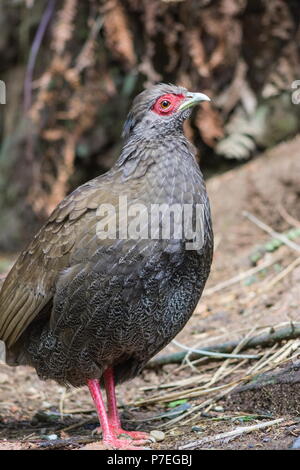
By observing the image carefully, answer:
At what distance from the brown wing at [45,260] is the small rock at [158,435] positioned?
110 cm

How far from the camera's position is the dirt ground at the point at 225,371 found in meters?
4.46

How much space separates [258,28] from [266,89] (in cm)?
73

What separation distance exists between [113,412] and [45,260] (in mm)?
1174

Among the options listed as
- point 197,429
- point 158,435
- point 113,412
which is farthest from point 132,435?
point 197,429

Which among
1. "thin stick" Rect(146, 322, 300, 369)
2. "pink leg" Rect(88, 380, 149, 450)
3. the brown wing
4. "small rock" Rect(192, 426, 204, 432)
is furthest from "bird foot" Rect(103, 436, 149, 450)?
"thin stick" Rect(146, 322, 300, 369)

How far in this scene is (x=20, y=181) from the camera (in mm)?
9500

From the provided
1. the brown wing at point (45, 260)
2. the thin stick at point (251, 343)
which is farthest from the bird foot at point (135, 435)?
the thin stick at point (251, 343)

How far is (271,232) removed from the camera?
24.4 ft

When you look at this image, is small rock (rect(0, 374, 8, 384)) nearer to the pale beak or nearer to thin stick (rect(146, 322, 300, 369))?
thin stick (rect(146, 322, 300, 369))

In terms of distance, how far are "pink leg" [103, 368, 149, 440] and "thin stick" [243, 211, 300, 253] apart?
8.72ft

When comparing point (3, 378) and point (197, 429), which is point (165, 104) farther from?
point (3, 378)

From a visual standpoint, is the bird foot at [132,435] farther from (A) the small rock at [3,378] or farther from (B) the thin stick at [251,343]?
(A) the small rock at [3,378]

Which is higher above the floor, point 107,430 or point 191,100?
point 191,100
